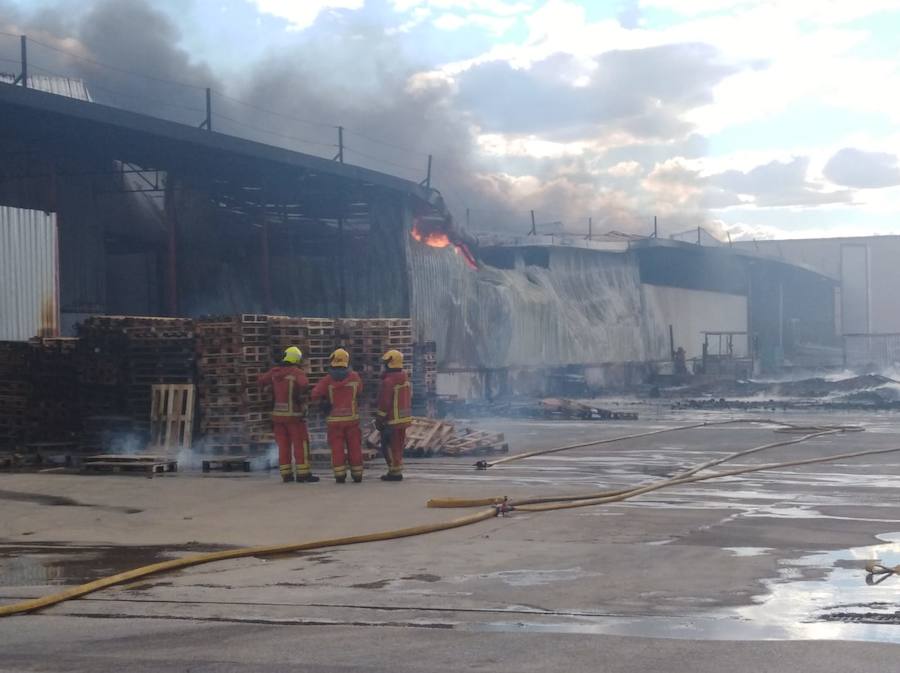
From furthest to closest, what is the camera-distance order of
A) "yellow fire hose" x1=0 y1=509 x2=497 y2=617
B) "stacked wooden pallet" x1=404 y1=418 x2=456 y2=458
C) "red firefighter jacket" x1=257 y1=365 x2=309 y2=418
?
"stacked wooden pallet" x1=404 y1=418 x2=456 y2=458, "red firefighter jacket" x1=257 y1=365 x2=309 y2=418, "yellow fire hose" x1=0 y1=509 x2=497 y2=617

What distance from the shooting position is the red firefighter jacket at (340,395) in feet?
43.0

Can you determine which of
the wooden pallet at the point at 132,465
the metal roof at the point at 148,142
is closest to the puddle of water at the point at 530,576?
the wooden pallet at the point at 132,465

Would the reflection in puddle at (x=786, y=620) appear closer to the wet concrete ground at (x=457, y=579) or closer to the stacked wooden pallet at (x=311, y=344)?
the wet concrete ground at (x=457, y=579)

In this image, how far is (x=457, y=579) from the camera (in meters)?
7.77

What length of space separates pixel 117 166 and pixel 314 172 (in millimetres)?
5010

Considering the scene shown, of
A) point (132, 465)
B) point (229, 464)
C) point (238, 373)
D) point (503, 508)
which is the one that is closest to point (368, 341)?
point (238, 373)

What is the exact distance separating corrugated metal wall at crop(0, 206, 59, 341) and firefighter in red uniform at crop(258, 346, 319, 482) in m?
9.22

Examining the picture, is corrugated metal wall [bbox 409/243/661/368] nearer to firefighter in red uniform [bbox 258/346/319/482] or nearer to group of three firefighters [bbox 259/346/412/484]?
group of three firefighters [bbox 259/346/412/484]

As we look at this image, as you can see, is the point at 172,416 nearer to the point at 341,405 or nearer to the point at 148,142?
the point at 341,405

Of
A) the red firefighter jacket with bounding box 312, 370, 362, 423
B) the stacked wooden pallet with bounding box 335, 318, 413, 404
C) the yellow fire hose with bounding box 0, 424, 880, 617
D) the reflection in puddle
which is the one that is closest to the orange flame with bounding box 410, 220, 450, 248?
the stacked wooden pallet with bounding box 335, 318, 413, 404

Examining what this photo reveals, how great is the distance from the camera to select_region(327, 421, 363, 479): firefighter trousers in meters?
13.3

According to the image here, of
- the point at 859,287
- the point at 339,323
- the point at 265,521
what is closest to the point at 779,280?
the point at 859,287

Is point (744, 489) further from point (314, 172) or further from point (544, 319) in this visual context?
point (544, 319)

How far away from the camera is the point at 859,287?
239ft
